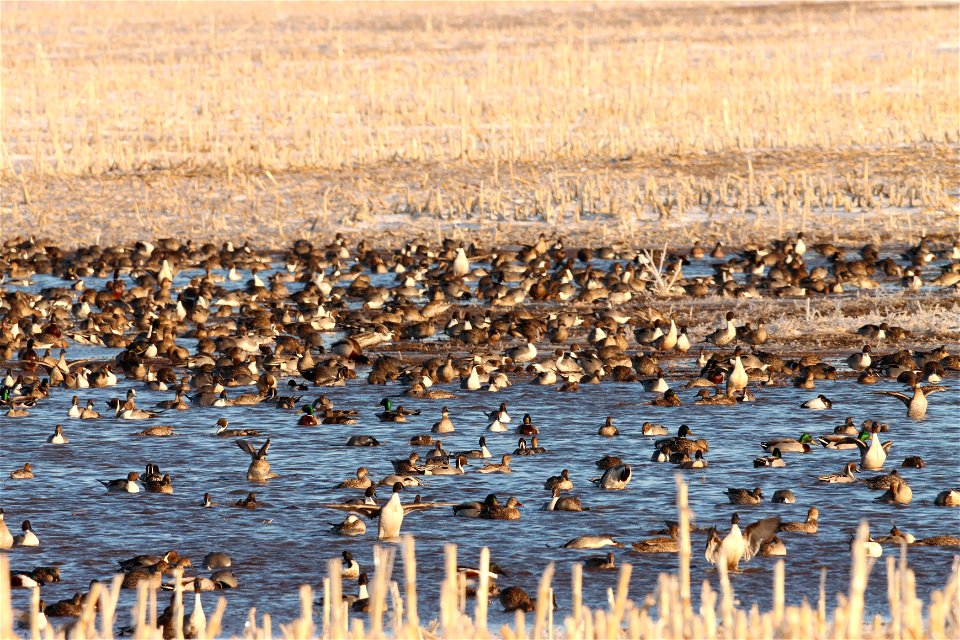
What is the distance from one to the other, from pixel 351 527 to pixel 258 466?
2319 mm

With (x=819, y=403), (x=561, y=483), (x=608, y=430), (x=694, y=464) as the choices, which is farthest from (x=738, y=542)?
(x=819, y=403)

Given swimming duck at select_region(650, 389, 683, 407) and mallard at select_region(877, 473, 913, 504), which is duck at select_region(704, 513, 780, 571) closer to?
mallard at select_region(877, 473, 913, 504)

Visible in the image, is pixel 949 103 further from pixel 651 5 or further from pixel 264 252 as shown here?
pixel 651 5

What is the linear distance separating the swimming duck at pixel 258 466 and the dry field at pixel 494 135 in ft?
52.3

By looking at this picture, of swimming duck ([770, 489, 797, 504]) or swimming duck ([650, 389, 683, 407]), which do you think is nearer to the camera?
swimming duck ([770, 489, 797, 504])

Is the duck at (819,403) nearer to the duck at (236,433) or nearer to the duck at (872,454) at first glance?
the duck at (872,454)

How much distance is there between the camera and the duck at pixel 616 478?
1431 centimetres


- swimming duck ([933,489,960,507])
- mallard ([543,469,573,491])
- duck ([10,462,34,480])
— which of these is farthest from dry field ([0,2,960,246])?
swimming duck ([933,489,960,507])

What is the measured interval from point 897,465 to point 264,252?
17420 mm

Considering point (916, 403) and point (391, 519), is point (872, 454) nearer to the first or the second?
point (916, 403)

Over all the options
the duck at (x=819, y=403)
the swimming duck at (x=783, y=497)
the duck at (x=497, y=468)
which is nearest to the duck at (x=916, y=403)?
the duck at (x=819, y=403)

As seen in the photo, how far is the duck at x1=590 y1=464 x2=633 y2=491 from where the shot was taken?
14.3m

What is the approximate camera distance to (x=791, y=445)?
15727 millimetres

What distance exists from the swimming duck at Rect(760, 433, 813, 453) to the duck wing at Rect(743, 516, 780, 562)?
3.77 meters
